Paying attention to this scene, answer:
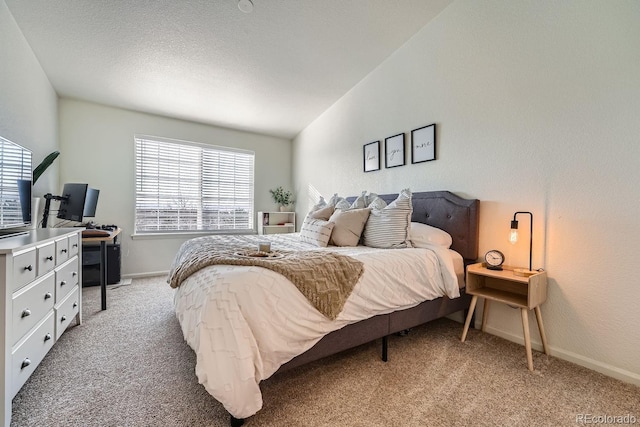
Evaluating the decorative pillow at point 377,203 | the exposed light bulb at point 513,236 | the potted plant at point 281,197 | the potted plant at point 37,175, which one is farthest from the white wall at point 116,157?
the exposed light bulb at point 513,236

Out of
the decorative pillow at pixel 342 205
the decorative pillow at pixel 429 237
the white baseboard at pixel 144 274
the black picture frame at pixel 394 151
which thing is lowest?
the white baseboard at pixel 144 274

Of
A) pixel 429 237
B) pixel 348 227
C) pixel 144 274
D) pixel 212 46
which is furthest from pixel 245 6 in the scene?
pixel 144 274

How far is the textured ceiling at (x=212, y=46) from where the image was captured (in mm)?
2133

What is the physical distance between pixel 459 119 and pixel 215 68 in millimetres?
2624

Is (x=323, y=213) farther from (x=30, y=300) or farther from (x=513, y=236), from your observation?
(x=30, y=300)

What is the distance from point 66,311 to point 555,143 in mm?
3703

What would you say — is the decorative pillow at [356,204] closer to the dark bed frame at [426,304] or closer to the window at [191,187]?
the dark bed frame at [426,304]

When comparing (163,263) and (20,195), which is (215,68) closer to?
(20,195)

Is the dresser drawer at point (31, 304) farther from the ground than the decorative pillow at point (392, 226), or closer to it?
closer to it

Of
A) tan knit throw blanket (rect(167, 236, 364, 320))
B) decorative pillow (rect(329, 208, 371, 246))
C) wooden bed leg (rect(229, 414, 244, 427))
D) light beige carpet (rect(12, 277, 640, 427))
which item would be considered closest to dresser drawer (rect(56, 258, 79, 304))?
light beige carpet (rect(12, 277, 640, 427))

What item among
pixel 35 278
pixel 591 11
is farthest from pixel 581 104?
pixel 35 278

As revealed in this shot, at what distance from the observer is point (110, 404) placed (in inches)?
51.7

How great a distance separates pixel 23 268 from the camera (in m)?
1.27

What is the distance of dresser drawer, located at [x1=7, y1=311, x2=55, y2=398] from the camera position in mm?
1179
